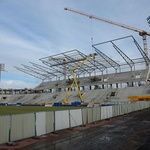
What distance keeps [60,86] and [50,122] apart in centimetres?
8152

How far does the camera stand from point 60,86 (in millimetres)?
96500

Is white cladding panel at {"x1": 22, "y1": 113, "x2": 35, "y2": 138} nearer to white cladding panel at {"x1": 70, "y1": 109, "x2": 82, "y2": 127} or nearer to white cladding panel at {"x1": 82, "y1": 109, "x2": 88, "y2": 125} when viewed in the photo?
white cladding panel at {"x1": 70, "y1": 109, "x2": 82, "y2": 127}

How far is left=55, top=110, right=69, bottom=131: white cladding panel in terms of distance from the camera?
1583 centimetres

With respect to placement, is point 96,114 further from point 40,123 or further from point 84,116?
point 40,123

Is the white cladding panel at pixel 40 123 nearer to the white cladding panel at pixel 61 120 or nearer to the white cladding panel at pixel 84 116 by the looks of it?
the white cladding panel at pixel 61 120

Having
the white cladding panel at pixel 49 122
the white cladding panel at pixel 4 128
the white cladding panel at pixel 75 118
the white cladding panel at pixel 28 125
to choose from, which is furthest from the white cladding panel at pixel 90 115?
the white cladding panel at pixel 4 128

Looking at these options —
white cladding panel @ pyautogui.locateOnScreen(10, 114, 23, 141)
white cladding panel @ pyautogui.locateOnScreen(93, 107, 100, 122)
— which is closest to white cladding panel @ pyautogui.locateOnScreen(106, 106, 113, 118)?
white cladding panel @ pyautogui.locateOnScreen(93, 107, 100, 122)

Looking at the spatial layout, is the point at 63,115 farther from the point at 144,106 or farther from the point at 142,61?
the point at 142,61

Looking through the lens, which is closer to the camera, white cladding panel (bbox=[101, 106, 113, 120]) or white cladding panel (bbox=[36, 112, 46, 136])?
white cladding panel (bbox=[36, 112, 46, 136])

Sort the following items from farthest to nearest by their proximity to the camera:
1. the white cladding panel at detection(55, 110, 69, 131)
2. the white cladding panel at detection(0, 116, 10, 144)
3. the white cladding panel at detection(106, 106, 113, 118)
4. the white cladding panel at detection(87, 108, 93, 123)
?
1. the white cladding panel at detection(106, 106, 113, 118)
2. the white cladding panel at detection(87, 108, 93, 123)
3. the white cladding panel at detection(55, 110, 69, 131)
4. the white cladding panel at detection(0, 116, 10, 144)

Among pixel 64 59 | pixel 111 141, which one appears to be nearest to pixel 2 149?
pixel 111 141

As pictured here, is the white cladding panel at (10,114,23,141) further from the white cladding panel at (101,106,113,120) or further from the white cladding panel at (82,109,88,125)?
the white cladding panel at (101,106,113,120)

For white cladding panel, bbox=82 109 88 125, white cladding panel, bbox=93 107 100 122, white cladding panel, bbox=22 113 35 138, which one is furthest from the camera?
white cladding panel, bbox=93 107 100 122

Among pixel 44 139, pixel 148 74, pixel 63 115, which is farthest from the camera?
pixel 148 74
